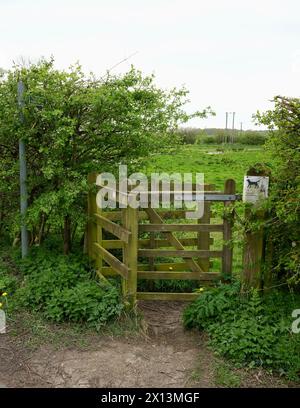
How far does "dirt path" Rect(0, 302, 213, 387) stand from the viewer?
371cm

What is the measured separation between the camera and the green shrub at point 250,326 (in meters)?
3.78

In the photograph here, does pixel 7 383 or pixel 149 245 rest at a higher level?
pixel 149 245

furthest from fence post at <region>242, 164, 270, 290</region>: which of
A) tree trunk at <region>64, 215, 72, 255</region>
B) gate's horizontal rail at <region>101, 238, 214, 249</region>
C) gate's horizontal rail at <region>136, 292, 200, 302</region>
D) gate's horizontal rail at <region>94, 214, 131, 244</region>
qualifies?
tree trunk at <region>64, 215, 72, 255</region>

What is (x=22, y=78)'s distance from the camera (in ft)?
18.9

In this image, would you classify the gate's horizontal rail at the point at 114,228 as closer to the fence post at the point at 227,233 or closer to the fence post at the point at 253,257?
the fence post at the point at 227,233

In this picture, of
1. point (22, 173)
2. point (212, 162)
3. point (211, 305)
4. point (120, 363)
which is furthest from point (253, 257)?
point (212, 162)

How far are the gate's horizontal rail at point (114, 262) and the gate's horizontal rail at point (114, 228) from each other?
11.6 inches

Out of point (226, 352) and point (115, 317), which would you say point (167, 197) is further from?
point (226, 352)

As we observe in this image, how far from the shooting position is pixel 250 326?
407cm

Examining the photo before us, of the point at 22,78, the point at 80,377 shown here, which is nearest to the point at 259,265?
the point at 80,377

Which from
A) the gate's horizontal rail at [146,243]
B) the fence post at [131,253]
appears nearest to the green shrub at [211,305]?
the fence post at [131,253]

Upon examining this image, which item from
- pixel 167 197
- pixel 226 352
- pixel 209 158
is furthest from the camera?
pixel 209 158

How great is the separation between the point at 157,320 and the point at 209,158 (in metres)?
14.6

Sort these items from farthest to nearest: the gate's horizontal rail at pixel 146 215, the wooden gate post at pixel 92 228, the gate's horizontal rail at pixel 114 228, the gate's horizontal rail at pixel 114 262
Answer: the wooden gate post at pixel 92 228 < the gate's horizontal rail at pixel 146 215 < the gate's horizontal rail at pixel 114 262 < the gate's horizontal rail at pixel 114 228
